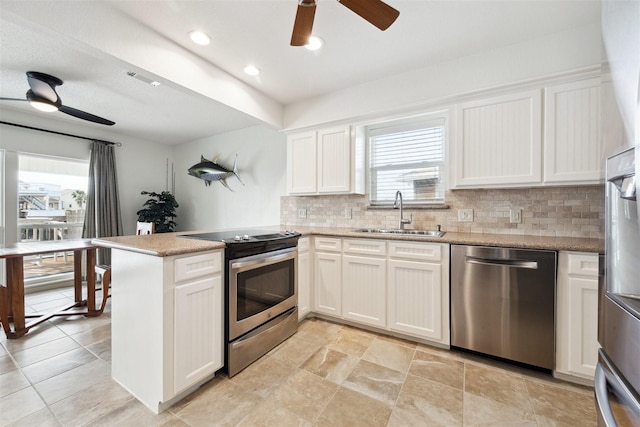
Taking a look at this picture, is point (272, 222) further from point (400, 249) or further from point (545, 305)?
point (545, 305)

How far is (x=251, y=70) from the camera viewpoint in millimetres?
2453

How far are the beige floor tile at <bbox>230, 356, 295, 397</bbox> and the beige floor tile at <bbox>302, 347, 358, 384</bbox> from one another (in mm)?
161

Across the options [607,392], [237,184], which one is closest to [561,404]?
[607,392]

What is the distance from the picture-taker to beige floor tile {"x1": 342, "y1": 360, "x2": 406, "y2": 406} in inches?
62.9

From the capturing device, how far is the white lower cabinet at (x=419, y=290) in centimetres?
204

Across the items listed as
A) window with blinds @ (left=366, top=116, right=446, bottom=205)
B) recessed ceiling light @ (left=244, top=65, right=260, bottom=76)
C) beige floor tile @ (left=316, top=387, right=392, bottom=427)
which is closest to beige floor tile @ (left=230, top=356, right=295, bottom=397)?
beige floor tile @ (left=316, top=387, right=392, bottom=427)

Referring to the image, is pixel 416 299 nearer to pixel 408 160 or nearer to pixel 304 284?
pixel 304 284

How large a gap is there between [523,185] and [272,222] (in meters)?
2.98

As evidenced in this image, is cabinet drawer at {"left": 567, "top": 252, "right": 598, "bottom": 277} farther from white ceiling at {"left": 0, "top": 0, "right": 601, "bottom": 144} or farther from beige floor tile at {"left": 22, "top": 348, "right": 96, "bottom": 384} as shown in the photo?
beige floor tile at {"left": 22, "top": 348, "right": 96, "bottom": 384}

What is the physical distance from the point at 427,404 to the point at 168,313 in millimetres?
1581

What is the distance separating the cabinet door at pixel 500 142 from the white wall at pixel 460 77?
175 mm

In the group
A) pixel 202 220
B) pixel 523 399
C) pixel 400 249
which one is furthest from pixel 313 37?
pixel 202 220

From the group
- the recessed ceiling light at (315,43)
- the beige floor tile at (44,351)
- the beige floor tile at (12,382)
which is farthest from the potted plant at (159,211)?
the recessed ceiling light at (315,43)

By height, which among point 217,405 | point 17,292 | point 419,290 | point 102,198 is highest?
point 102,198
